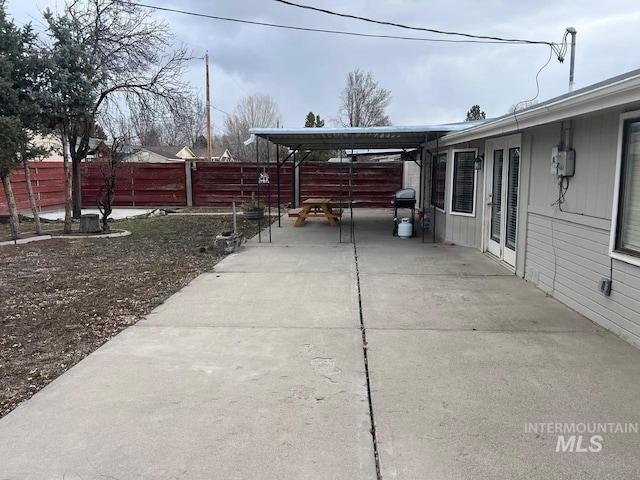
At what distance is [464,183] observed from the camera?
8836mm

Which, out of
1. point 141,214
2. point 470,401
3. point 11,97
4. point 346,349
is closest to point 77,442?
point 346,349

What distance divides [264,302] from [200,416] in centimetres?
244

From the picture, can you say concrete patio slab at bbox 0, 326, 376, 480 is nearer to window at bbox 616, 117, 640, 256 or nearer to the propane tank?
window at bbox 616, 117, 640, 256

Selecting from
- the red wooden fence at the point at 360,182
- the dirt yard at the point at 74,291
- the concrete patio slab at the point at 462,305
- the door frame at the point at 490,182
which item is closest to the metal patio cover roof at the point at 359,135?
the door frame at the point at 490,182

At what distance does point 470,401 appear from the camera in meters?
2.96

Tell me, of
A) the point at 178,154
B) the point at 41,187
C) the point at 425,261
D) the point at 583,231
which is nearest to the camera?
the point at 583,231

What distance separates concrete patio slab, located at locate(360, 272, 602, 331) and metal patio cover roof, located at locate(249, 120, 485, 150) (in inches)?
129

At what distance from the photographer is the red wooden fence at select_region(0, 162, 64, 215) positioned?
13.9 m

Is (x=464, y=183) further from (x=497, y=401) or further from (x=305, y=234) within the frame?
(x=497, y=401)

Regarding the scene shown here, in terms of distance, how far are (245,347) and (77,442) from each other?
1540 millimetres

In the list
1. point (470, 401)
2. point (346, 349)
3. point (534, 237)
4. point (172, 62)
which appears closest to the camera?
point (470, 401)

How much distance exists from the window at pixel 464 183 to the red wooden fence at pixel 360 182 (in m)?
7.68

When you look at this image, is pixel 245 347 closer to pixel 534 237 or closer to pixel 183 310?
pixel 183 310

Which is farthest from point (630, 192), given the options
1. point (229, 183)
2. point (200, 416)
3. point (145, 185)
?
point (145, 185)
